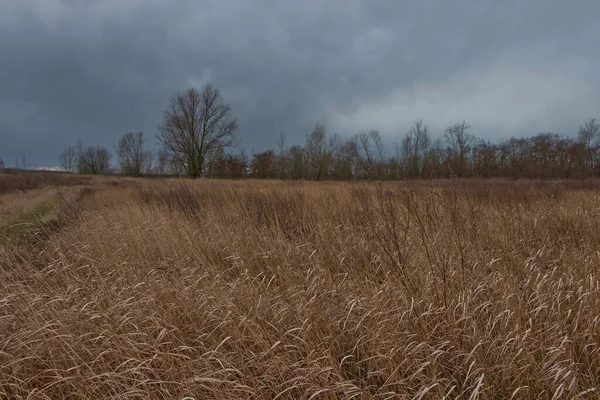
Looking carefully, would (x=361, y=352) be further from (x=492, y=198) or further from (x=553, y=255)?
(x=492, y=198)

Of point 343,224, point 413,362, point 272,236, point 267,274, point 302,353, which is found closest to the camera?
point 413,362

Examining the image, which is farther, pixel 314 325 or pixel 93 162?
pixel 93 162

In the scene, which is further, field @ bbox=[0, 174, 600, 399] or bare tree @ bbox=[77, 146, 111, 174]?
bare tree @ bbox=[77, 146, 111, 174]

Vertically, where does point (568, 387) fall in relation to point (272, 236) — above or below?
below

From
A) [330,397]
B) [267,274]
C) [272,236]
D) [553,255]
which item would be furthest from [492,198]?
[330,397]

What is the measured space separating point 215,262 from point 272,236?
3.42ft

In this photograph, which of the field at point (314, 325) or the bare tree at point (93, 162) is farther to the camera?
the bare tree at point (93, 162)

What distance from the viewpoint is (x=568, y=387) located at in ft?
5.04

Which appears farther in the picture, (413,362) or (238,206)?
(238,206)

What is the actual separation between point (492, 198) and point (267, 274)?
21.0ft

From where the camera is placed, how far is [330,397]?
158cm

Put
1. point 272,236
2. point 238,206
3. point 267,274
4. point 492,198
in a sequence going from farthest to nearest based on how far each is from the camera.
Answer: point 492,198 → point 238,206 → point 272,236 → point 267,274

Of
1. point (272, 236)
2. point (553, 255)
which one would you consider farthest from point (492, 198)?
point (272, 236)

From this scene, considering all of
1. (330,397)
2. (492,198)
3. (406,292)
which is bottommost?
(330,397)
